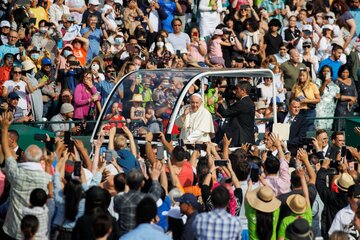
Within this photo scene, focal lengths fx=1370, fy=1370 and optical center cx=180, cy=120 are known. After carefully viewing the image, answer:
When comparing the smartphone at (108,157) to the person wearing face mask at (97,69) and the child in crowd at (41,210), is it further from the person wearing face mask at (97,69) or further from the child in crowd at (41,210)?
the person wearing face mask at (97,69)

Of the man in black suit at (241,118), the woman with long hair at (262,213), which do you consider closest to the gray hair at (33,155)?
the woman with long hair at (262,213)

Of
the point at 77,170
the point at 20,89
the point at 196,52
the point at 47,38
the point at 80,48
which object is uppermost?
the point at 47,38

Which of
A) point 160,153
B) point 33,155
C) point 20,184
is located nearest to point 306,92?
point 160,153

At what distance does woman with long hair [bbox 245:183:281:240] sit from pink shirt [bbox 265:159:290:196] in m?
0.97

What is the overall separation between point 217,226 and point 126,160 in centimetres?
380

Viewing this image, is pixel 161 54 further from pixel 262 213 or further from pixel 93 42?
pixel 262 213

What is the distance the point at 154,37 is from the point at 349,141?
→ 5.26 meters

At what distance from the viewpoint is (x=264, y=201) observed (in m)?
15.4

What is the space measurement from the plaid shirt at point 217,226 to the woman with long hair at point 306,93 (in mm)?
10334

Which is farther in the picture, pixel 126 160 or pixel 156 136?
pixel 156 136

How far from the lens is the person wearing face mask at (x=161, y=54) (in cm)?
2555

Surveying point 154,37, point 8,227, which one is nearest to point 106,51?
point 154,37

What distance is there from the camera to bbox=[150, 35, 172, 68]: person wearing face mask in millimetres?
25547

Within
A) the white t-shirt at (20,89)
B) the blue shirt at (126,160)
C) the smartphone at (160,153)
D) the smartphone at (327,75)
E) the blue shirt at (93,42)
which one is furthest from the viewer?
the smartphone at (327,75)
